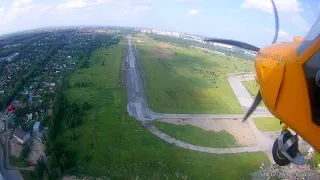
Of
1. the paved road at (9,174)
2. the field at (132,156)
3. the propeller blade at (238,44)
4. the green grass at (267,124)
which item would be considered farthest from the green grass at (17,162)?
the green grass at (267,124)

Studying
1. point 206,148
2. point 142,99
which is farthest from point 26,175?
point 142,99

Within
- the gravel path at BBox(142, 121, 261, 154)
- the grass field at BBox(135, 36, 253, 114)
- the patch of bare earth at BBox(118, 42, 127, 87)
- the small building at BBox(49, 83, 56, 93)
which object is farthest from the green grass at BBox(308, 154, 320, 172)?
the small building at BBox(49, 83, 56, 93)

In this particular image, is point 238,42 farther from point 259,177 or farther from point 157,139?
point 157,139

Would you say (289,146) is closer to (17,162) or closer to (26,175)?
(26,175)

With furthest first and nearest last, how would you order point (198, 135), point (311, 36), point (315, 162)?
point (198, 135) → point (315, 162) → point (311, 36)

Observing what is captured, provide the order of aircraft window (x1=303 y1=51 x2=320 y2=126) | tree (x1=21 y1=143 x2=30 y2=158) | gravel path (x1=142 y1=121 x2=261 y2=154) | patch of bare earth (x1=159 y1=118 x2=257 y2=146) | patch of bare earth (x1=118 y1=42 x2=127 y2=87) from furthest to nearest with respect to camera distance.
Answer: patch of bare earth (x1=118 y1=42 x2=127 y2=87), patch of bare earth (x1=159 y1=118 x2=257 y2=146), gravel path (x1=142 y1=121 x2=261 y2=154), tree (x1=21 y1=143 x2=30 y2=158), aircraft window (x1=303 y1=51 x2=320 y2=126)

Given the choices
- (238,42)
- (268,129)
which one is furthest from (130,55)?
(238,42)

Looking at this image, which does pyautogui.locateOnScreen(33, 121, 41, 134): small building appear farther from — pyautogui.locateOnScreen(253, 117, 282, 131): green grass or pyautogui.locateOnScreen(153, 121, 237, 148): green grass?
pyautogui.locateOnScreen(253, 117, 282, 131): green grass
